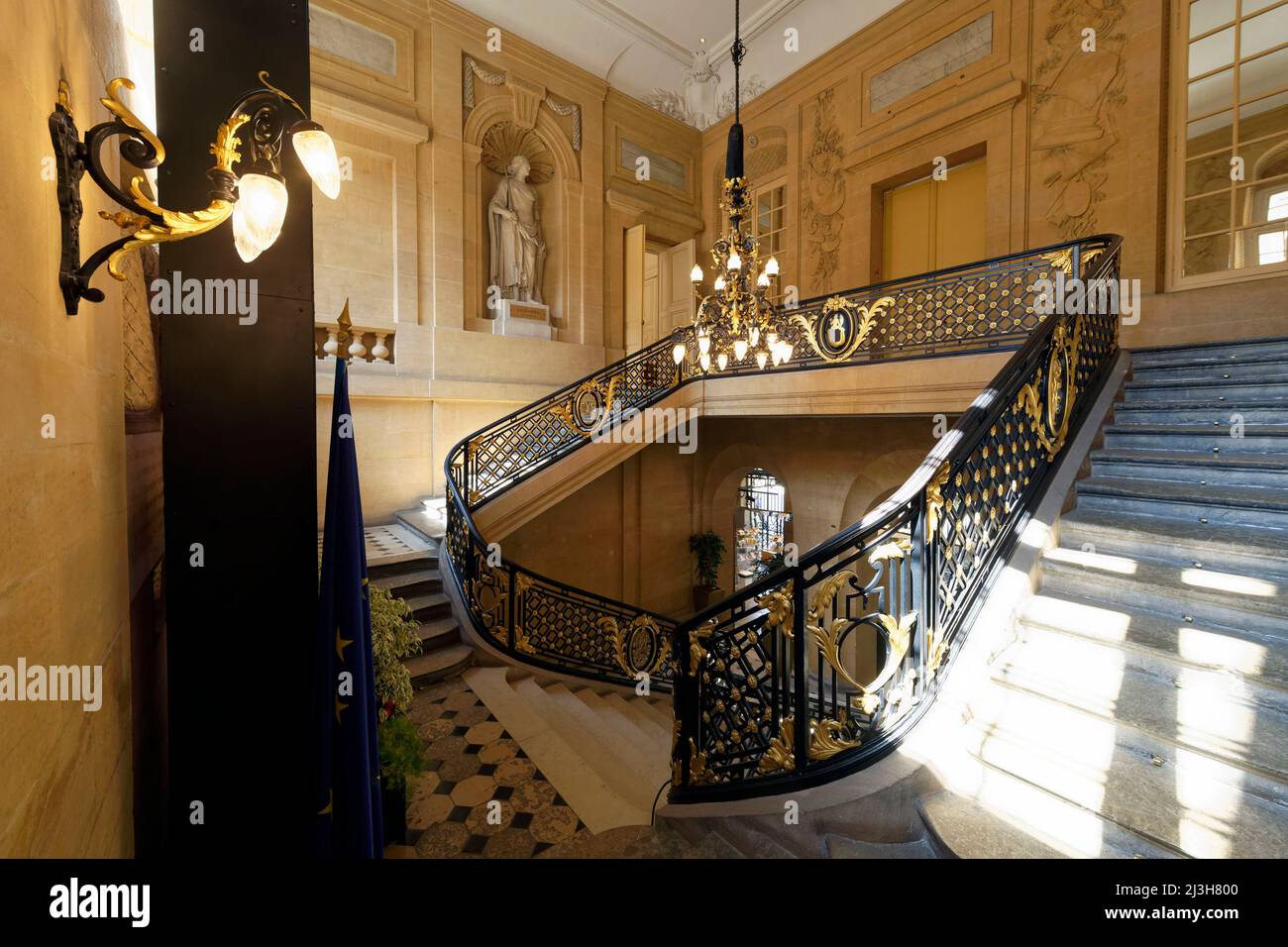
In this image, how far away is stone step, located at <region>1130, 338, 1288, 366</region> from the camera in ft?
13.0

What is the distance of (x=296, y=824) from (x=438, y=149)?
870 centimetres

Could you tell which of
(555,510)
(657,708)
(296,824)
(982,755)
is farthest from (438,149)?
(982,755)

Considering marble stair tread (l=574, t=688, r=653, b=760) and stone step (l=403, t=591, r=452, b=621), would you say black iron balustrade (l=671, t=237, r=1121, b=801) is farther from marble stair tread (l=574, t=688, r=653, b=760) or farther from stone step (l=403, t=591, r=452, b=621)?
stone step (l=403, t=591, r=452, b=621)

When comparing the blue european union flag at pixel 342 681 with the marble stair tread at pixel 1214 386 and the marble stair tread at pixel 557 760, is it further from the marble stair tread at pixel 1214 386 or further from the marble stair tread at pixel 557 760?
the marble stair tread at pixel 1214 386

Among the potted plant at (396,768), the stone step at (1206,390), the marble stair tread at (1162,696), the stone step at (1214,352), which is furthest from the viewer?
the stone step at (1214,352)

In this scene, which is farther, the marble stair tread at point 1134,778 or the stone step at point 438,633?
the stone step at point 438,633

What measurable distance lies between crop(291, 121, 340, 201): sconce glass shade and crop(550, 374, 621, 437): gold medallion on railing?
5.25 metres

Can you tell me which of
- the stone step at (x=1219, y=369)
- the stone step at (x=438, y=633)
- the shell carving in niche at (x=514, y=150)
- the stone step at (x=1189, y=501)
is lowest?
the stone step at (x=438, y=633)

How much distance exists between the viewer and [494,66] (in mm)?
8594

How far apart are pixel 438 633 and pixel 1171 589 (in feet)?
17.0

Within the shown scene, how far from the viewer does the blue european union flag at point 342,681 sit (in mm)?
2066

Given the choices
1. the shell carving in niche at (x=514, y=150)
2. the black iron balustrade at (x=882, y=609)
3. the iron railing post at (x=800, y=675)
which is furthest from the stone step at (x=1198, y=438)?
the shell carving in niche at (x=514, y=150)

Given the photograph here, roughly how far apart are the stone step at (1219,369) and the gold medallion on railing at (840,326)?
102 inches

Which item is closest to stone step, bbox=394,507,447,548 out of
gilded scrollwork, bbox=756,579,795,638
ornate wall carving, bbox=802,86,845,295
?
gilded scrollwork, bbox=756,579,795,638
